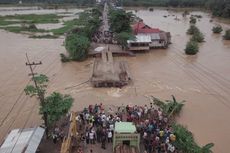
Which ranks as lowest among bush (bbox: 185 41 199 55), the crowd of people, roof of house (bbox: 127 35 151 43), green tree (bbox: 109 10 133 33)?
bush (bbox: 185 41 199 55)

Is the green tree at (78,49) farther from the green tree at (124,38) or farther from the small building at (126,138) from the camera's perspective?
the small building at (126,138)

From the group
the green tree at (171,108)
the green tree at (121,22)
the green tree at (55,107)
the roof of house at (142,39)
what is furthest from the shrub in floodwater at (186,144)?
the green tree at (121,22)

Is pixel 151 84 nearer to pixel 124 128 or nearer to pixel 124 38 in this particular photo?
pixel 124 38

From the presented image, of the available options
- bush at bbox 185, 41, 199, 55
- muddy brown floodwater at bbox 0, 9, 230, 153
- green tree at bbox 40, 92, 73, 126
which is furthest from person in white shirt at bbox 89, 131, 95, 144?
bush at bbox 185, 41, 199, 55

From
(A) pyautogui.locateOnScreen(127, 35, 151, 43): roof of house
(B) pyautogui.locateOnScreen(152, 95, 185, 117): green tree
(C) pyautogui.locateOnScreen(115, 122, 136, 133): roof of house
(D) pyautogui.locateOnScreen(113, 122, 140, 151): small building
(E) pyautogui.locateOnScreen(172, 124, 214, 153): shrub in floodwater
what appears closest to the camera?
(E) pyautogui.locateOnScreen(172, 124, 214, 153): shrub in floodwater

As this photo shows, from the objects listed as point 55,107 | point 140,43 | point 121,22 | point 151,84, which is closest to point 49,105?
Result: point 55,107

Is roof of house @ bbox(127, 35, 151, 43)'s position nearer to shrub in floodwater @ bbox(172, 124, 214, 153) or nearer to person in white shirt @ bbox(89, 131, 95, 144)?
shrub in floodwater @ bbox(172, 124, 214, 153)

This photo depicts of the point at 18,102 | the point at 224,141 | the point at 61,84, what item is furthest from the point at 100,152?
the point at 61,84
